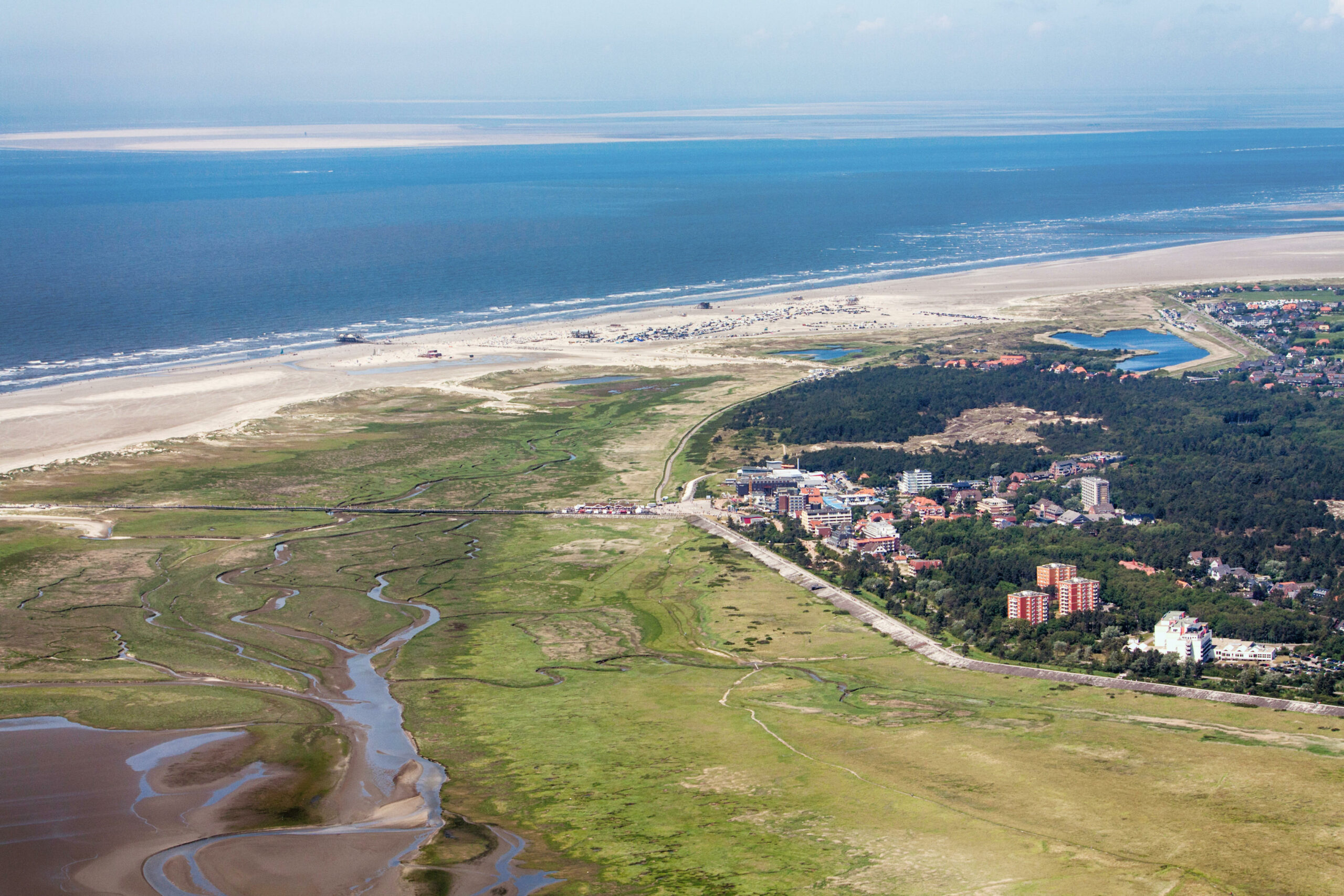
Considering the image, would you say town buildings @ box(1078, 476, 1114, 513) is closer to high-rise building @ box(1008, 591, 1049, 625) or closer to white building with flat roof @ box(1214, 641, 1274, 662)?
high-rise building @ box(1008, 591, 1049, 625)

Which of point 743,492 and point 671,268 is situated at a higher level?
point 671,268

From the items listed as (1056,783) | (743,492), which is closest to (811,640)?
(1056,783)

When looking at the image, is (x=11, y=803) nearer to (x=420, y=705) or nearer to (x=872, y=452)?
(x=420, y=705)

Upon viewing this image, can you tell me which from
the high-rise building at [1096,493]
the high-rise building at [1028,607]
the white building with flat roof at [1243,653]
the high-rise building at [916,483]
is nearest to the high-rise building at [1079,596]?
the high-rise building at [1028,607]

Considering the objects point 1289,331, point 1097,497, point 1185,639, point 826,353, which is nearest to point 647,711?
point 1185,639

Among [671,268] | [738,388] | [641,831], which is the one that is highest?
[671,268]

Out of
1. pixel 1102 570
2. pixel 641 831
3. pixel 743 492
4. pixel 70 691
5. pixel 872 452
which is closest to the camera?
pixel 641 831

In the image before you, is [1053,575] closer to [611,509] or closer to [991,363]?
[611,509]
